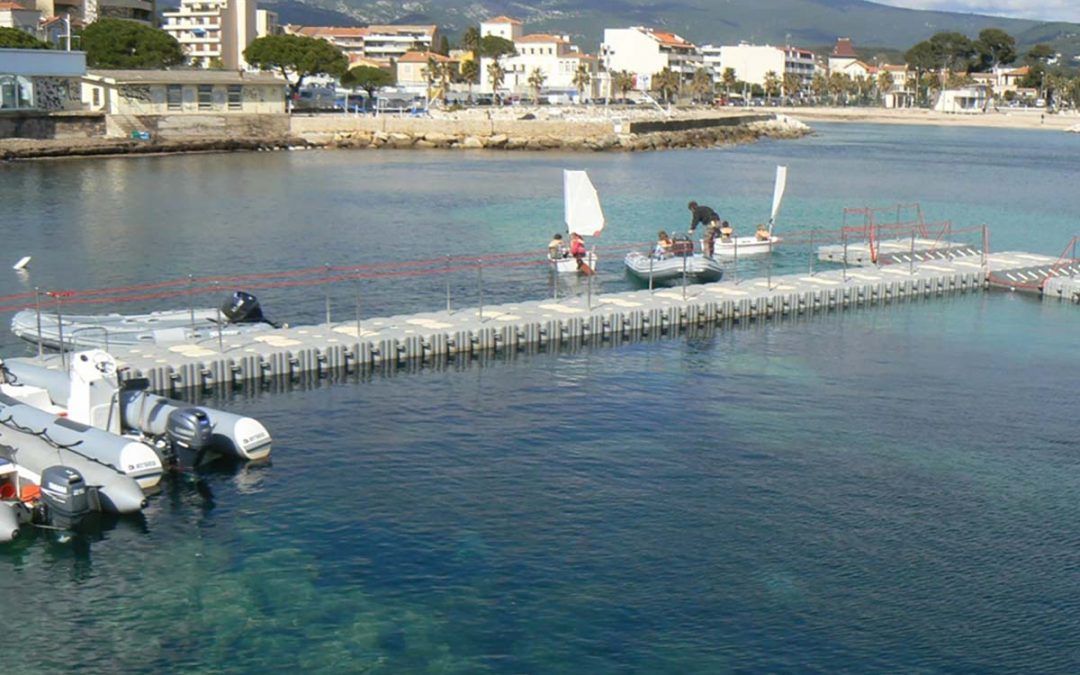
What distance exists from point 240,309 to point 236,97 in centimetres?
9143

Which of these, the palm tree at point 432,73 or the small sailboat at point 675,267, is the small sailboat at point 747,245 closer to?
the small sailboat at point 675,267

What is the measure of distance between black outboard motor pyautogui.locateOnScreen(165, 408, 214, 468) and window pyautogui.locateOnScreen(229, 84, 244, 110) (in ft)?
334

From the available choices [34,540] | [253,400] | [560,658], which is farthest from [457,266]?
[560,658]

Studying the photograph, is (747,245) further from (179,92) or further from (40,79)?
(179,92)

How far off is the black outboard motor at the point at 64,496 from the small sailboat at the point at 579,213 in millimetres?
28120

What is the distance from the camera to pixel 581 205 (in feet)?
161

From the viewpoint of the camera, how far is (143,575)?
21.6 metres

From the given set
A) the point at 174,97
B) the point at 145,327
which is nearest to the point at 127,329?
the point at 145,327

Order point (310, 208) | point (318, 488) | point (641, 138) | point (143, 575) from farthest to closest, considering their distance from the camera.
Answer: point (641, 138) < point (310, 208) < point (318, 488) < point (143, 575)

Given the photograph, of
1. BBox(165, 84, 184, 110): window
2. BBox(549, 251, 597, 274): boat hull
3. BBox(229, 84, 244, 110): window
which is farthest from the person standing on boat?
BBox(229, 84, 244, 110): window

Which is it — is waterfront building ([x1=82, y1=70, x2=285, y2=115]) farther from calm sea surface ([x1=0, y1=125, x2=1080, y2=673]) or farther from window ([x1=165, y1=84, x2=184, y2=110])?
calm sea surface ([x1=0, y1=125, x2=1080, y2=673])

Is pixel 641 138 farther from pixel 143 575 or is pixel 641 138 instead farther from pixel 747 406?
pixel 143 575

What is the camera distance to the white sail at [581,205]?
159ft

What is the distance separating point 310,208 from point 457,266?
24.8m
